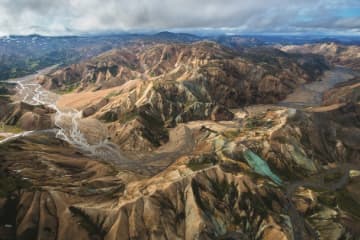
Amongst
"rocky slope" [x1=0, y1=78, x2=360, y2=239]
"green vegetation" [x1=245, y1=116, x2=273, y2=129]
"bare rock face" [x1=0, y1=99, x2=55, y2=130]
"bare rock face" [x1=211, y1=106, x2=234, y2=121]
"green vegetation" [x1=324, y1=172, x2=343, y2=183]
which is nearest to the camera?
"rocky slope" [x1=0, y1=78, x2=360, y2=239]

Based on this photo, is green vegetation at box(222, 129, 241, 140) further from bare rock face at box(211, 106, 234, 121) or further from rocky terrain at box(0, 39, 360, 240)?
bare rock face at box(211, 106, 234, 121)

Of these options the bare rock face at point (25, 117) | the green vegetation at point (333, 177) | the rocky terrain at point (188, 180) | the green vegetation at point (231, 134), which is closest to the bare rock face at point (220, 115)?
the rocky terrain at point (188, 180)

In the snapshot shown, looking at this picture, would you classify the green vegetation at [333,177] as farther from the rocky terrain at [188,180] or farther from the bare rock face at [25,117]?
the bare rock face at [25,117]

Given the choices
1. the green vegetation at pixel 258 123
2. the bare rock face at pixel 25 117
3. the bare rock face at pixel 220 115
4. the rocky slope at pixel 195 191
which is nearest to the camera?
the rocky slope at pixel 195 191

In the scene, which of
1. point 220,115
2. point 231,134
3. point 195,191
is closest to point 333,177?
point 231,134

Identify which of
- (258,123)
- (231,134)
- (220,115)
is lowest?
(220,115)

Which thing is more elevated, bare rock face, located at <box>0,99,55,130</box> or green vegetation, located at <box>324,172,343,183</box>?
bare rock face, located at <box>0,99,55,130</box>

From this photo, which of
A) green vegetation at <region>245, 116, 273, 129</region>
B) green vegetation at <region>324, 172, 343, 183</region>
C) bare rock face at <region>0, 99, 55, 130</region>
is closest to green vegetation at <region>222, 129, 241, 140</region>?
green vegetation at <region>245, 116, 273, 129</region>

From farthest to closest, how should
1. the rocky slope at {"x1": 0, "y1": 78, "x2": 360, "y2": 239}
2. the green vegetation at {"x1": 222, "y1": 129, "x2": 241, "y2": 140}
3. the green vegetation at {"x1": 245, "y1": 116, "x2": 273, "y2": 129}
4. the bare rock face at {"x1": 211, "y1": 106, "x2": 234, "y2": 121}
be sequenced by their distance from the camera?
the bare rock face at {"x1": 211, "y1": 106, "x2": 234, "y2": 121}, the green vegetation at {"x1": 245, "y1": 116, "x2": 273, "y2": 129}, the green vegetation at {"x1": 222, "y1": 129, "x2": 241, "y2": 140}, the rocky slope at {"x1": 0, "y1": 78, "x2": 360, "y2": 239}

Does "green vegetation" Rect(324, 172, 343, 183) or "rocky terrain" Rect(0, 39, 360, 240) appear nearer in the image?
"rocky terrain" Rect(0, 39, 360, 240)

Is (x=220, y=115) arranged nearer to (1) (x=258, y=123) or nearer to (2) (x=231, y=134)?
(1) (x=258, y=123)

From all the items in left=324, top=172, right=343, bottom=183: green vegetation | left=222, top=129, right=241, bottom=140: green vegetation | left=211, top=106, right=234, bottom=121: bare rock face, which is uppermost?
left=222, top=129, right=241, bottom=140: green vegetation

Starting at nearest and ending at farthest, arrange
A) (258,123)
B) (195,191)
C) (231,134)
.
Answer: (195,191)
(231,134)
(258,123)
